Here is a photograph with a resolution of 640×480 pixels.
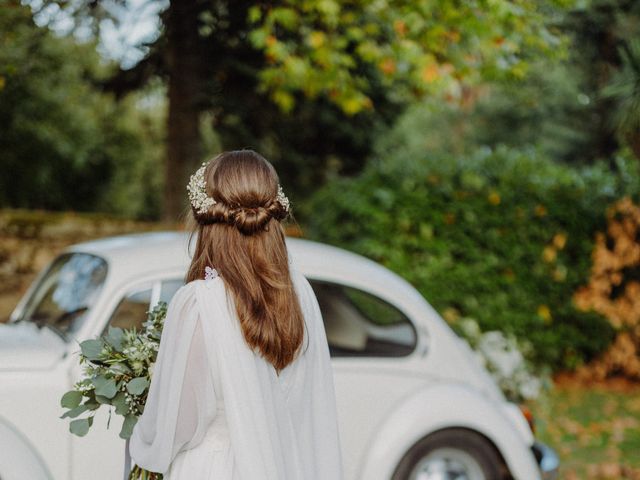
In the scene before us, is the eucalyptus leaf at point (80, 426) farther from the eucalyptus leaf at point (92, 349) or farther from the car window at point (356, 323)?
the car window at point (356, 323)

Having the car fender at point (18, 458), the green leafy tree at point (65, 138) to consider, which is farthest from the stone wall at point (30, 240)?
the car fender at point (18, 458)

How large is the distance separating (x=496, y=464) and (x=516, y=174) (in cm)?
481

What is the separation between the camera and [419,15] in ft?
20.8

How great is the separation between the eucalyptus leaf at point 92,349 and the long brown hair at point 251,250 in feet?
1.94

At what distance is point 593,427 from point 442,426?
3.83 m

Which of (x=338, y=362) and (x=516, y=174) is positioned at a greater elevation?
(x=516, y=174)

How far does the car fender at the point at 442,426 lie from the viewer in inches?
153

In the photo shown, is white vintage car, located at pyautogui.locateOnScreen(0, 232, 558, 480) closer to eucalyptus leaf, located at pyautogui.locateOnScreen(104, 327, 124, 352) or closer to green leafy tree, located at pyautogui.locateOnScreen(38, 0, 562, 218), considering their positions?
eucalyptus leaf, located at pyautogui.locateOnScreen(104, 327, 124, 352)

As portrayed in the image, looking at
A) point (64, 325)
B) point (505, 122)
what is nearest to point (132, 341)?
point (64, 325)

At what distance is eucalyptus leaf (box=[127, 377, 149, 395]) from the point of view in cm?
255

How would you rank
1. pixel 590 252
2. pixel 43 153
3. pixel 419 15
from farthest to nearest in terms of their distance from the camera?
pixel 43 153
pixel 590 252
pixel 419 15

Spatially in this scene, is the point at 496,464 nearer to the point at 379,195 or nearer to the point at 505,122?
the point at 379,195

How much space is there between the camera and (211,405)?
2254 millimetres

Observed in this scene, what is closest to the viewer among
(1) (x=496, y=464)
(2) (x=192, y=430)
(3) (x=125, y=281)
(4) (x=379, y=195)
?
(2) (x=192, y=430)
